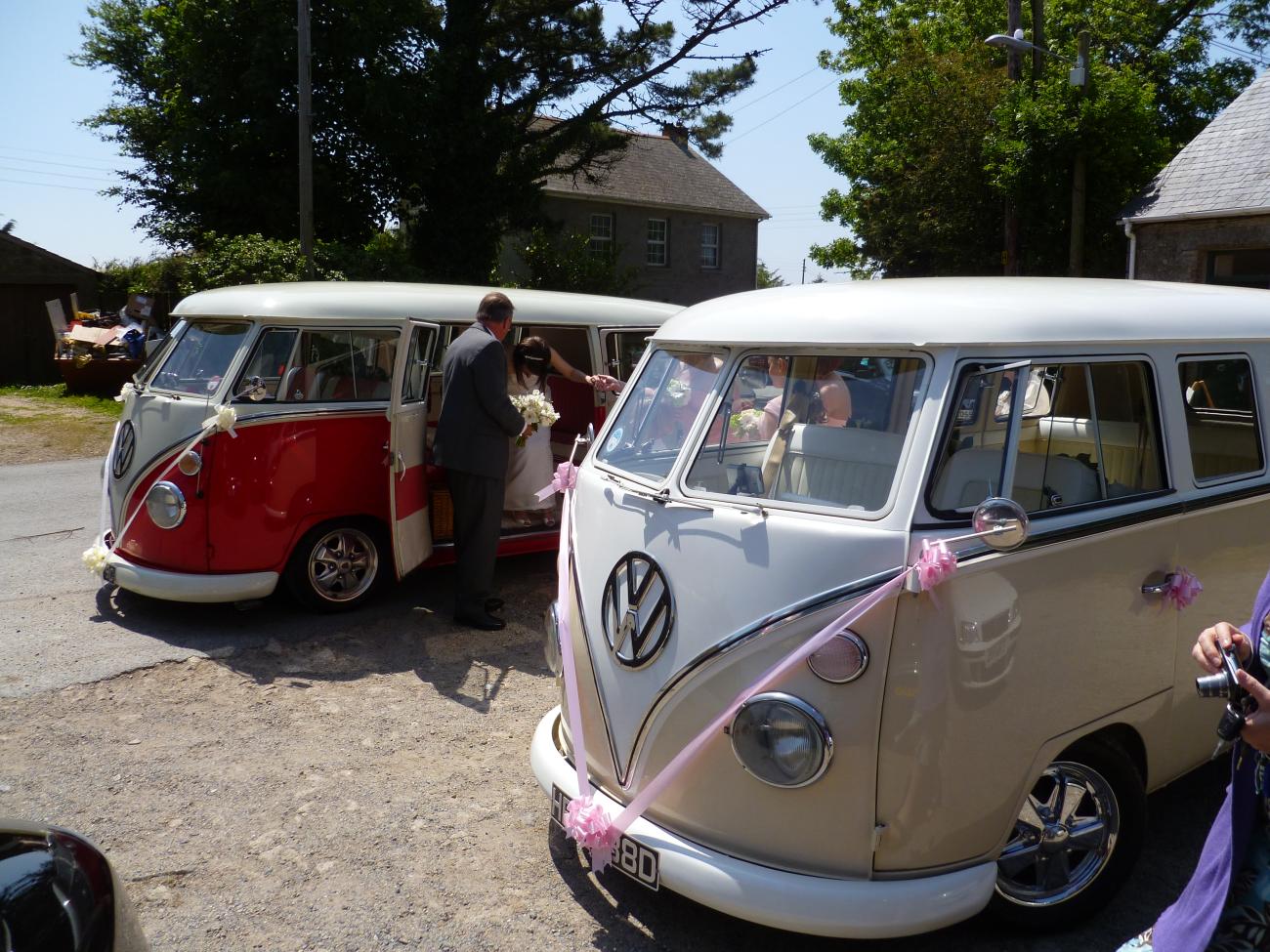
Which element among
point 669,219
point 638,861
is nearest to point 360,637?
point 638,861

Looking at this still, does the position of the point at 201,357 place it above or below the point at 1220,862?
above

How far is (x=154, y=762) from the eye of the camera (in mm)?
4688

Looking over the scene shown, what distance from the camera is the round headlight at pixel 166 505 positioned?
20.5 feet

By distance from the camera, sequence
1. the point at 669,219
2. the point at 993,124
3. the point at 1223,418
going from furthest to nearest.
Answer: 1. the point at 669,219
2. the point at 993,124
3. the point at 1223,418

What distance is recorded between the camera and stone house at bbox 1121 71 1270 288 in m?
15.0

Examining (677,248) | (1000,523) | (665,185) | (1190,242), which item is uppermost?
(665,185)

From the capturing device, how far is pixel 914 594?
2951 millimetres

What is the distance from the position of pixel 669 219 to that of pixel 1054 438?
29.6 meters

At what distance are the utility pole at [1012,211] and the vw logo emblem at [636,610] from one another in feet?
58.7

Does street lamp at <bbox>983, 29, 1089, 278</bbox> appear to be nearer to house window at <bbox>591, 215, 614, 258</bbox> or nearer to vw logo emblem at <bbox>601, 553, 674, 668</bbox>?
house window at <bbox>591, 215, 614, 258</bbox>

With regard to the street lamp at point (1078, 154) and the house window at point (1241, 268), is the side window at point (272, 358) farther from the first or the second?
the street lamp at point (1078, 154)

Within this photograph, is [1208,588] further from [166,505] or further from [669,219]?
[669,219]

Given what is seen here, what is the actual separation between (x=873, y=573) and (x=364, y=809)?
8.25 feet

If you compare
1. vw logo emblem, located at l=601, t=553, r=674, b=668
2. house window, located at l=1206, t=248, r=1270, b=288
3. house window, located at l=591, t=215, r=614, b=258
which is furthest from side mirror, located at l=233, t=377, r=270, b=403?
house window, located at l=591, t=215, r=614, b=258
